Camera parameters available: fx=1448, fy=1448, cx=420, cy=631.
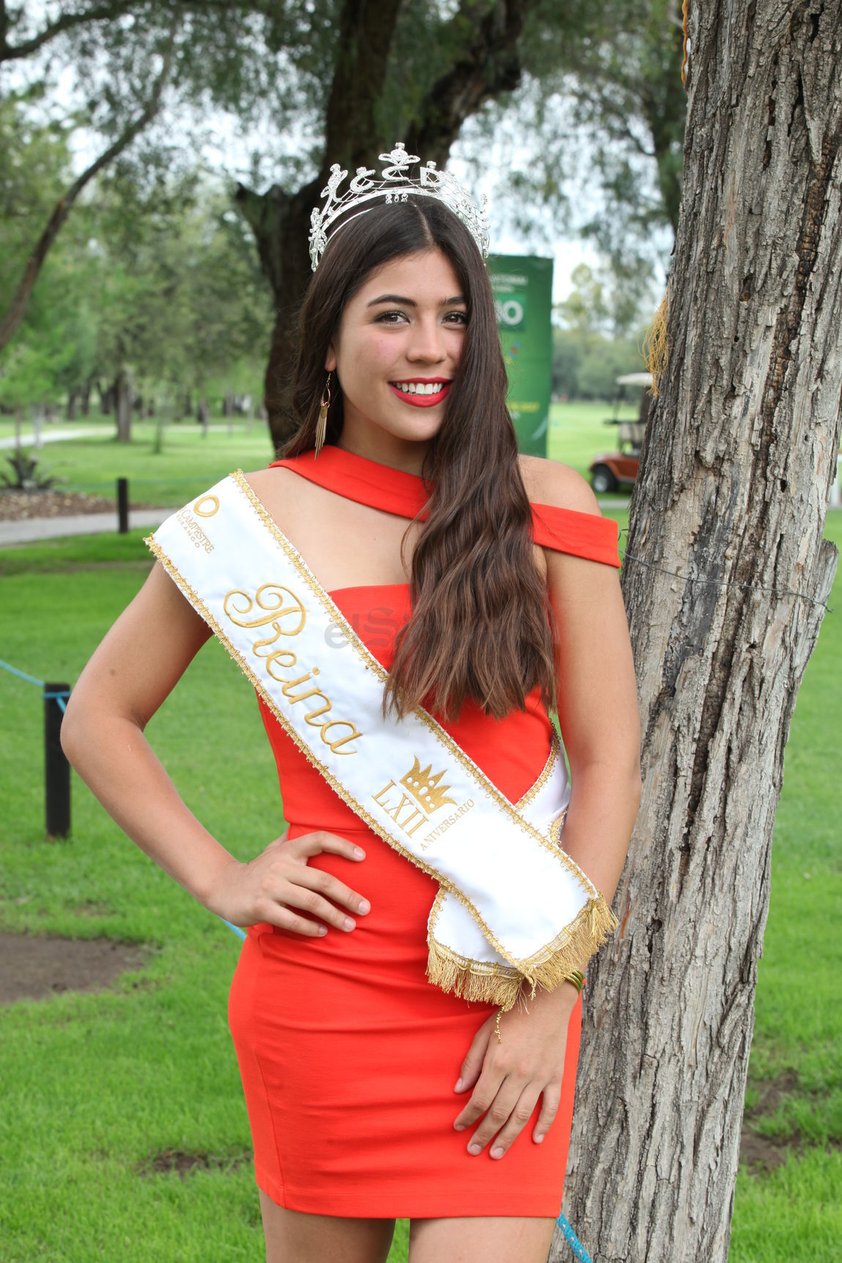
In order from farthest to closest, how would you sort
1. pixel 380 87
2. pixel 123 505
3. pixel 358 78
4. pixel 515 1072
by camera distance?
pixel 123 505
pixel 380 87
pixel 358 78
pixel 515 1072

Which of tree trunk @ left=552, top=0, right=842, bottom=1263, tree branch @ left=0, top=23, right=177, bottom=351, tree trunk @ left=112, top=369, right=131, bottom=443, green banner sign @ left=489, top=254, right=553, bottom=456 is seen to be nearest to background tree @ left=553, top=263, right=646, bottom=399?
tree trunk @ left=112, top=369, right=131, bottom=443

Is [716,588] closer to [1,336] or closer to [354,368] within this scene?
[354,368]

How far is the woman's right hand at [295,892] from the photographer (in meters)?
1.74

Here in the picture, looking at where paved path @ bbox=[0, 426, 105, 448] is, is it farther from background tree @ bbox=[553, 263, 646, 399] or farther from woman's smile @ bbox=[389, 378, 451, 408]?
woman's smile @ bbox=[389, 378, 451, 408]

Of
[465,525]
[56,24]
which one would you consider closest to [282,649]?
[465,525]

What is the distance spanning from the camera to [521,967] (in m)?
1.71

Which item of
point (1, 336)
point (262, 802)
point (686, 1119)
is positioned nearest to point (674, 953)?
point (686, 1119)

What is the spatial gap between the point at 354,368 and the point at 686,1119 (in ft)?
4.40

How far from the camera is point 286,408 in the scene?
2.11 metres

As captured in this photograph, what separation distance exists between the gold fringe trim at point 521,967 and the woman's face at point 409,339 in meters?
0.65

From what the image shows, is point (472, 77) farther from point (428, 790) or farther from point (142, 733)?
point (428, 790)

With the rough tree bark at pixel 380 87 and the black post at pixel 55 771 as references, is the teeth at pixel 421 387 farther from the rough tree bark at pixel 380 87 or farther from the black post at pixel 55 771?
the rough tree bark at pixel 380 87

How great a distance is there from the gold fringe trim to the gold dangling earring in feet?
2.29

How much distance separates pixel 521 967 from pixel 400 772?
29cm
